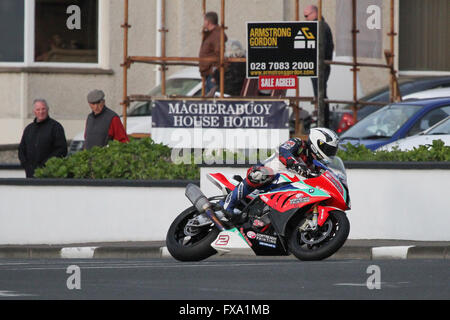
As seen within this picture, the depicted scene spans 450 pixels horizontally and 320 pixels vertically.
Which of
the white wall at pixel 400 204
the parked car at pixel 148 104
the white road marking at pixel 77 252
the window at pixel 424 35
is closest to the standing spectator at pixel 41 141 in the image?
the white road marking at pixel 77 252

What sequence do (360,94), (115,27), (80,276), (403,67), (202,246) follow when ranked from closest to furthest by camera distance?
(80,276) < (202,246) < (360,94) < (115,27) < (403,67)

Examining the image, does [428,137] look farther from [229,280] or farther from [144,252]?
[229,280]

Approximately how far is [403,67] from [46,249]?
1798 cm

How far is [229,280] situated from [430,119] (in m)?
9.47

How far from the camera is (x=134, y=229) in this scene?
16.8 m

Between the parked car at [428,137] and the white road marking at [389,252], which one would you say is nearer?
the white road marking at [389,252]

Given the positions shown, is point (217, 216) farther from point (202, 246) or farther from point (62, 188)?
point (62, 188)

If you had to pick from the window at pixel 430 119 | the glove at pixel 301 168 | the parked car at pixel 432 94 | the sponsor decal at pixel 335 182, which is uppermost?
the parked car at pixel 432 94

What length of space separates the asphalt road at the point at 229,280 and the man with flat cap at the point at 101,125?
429 cm

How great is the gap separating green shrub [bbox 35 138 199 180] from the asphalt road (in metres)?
3.29

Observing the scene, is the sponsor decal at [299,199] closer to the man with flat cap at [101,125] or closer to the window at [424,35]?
the man with flat cap at [101,125]

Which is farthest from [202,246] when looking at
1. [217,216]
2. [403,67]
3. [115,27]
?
[403,67]

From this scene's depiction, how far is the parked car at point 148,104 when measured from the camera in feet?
76.7

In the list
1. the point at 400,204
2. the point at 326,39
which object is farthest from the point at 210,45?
the point at 400,204
